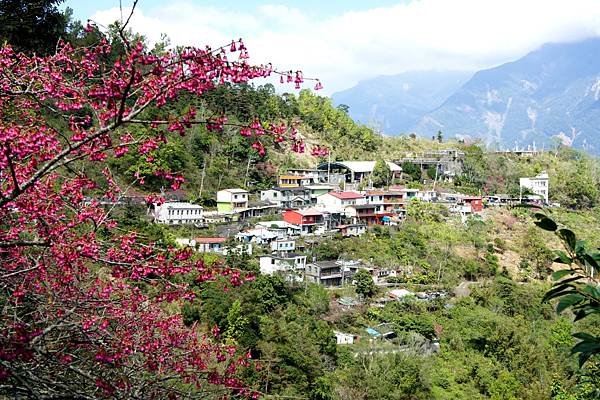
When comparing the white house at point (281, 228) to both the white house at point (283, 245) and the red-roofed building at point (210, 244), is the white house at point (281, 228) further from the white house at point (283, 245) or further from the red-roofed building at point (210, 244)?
the red-roofed building at point (210, 244)

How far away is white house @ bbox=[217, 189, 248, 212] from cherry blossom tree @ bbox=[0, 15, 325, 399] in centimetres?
2024

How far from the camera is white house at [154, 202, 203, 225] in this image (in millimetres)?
22000

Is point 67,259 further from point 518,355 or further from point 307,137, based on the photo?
point 307,137

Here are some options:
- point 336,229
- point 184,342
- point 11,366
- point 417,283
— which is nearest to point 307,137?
point 336,229

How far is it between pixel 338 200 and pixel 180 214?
358 inches

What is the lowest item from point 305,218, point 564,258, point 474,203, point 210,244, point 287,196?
point 210,244

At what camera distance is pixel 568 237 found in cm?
151

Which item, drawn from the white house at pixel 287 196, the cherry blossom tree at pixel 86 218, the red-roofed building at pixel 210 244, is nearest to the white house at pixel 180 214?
the red-roofed building at pixel 210 244

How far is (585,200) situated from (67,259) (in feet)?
140

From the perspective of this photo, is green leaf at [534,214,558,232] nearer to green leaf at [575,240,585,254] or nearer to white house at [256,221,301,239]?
green leaf at [575,240,585,254]

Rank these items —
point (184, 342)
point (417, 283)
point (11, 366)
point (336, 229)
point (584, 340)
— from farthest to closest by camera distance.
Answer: point (336, 229) → point (417, 283) → point (184, 342) → point (11, 366) → point (584, 340)

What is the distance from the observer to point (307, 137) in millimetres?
38312

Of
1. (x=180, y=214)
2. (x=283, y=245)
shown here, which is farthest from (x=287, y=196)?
(x=180, y=214)

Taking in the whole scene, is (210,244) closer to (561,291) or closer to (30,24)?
(30,24)
